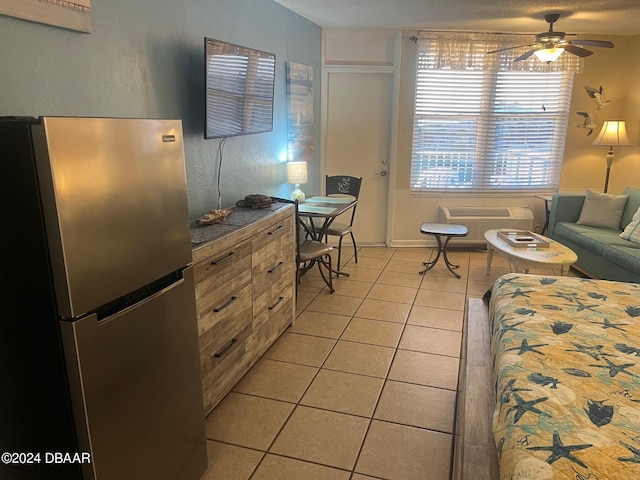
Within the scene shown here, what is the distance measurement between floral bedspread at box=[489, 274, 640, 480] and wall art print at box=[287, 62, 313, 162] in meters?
2.66

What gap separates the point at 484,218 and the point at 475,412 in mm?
3976

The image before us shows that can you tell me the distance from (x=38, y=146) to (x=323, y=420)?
1.91 meters

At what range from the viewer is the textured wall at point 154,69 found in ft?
5.78

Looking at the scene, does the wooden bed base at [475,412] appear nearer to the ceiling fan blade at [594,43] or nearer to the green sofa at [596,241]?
the green sofa at [596,241]

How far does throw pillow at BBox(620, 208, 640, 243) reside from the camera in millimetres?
4199

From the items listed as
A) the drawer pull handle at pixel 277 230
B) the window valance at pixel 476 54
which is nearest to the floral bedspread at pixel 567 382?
the drawer pull handle at pixel 277 230

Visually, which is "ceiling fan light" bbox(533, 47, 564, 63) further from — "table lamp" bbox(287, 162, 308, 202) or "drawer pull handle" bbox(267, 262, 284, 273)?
"drawer pull handle" bbox(267, 262, 284, 273)

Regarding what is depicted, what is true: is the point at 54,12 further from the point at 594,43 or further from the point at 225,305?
the point at 594,43

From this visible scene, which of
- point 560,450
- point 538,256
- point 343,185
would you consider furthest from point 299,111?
point 560,450

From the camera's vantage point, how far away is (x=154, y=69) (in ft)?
8.17

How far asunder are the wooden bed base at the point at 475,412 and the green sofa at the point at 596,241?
6.33 ft

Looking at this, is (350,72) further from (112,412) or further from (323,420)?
(112,412)

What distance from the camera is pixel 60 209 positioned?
1.29 m

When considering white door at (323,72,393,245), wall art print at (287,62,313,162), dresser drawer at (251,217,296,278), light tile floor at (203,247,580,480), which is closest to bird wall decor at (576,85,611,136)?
white door at (323,72,393,245)
